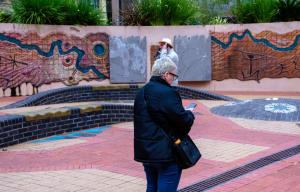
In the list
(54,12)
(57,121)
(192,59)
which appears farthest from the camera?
(192,59)

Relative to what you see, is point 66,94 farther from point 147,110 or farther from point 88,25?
point 147,110

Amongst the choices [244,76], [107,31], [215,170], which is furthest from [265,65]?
[215,170]

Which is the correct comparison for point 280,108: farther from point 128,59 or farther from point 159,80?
point 159,80

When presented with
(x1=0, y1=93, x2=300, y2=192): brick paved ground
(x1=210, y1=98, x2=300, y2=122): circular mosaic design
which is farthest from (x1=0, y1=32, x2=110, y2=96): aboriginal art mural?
(x1=0, y1=93, x2=300, y2=192): brick paved ground

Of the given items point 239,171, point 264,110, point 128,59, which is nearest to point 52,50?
point 128,59

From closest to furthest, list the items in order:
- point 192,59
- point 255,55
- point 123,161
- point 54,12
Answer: point 123,161 → point 54,12 → point 255,55 → point 192,59

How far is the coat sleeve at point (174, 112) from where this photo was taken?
3.80 meters

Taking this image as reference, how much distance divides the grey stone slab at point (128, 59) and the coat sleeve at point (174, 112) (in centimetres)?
1322

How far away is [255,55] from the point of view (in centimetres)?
1719

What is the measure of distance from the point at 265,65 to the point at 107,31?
18.9ft

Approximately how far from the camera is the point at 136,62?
1716 centimetres

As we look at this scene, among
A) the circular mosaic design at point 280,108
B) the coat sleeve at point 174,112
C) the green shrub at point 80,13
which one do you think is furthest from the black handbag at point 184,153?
the green shrub at point 80,13

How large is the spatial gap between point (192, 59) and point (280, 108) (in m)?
6.51

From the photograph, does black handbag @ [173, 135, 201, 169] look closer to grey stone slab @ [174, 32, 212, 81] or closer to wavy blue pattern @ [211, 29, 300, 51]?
grey stone slab @ [174, 32, 212, 81]
